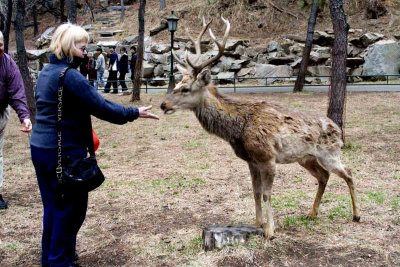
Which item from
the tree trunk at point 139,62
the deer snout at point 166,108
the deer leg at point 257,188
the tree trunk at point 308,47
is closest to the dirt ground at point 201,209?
the deer leg at point 257,188

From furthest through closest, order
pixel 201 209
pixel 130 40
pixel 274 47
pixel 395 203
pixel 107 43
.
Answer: pixel 107 43 < pixel 130 40 < pixel 274 47 < pixel 201 209 < pixel 395 203

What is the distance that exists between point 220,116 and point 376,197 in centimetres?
278

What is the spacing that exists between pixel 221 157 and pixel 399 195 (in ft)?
12.3

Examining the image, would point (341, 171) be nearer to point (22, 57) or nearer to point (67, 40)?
point (67, 40)

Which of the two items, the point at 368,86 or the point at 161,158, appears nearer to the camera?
the point at 161,158

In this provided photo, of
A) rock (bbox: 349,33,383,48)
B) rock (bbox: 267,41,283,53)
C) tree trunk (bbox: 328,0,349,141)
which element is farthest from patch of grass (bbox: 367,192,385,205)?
rock (bbox: 267,41,283,53)

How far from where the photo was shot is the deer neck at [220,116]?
5602 millimetres

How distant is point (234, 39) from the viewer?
3056 cm

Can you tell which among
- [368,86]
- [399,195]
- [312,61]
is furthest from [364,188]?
[312,61]

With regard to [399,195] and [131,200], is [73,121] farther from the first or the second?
[399,195]

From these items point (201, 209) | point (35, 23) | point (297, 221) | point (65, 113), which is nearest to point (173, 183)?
point (201, 209)

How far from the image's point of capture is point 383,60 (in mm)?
24953

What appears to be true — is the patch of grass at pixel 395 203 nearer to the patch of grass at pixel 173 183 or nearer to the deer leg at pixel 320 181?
the deer leg at pixel 320 181

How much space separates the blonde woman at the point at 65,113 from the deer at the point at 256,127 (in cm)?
120
